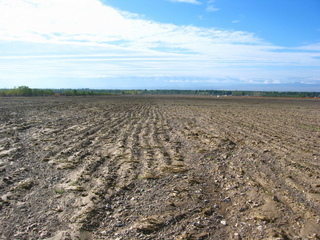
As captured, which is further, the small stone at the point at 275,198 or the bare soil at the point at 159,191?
the small stone at the point at 275,198

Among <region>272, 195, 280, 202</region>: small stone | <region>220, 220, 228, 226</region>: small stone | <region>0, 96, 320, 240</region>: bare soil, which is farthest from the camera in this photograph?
<region>272, 195, 280, 202</region>: small stone

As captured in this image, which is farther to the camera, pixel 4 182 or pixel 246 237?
pixel 4 182

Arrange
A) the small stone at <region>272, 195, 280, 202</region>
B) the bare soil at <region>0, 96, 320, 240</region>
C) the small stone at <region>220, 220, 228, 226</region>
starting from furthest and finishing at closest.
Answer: the small stone at <region>272, 195, 280, 202</region>, the small stone at <region>220, 220, 228, 226</region>, the bare soil at <region>0, 96, 320, 240</region>

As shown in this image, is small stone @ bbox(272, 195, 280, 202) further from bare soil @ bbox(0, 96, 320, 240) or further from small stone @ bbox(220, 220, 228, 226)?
small stone @ bbox(220, 220, 228, 226)

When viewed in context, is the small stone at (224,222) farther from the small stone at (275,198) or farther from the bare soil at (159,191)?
the small stone at (275,198)

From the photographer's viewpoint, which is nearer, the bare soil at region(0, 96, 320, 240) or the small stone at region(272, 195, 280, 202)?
the bare soil at region(0, 96, 320, 240)

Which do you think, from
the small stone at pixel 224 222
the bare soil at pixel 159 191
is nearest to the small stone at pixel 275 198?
the bare soil at pixel 159 191

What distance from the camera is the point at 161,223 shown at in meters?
3.78

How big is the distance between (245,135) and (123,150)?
5071 millimetres

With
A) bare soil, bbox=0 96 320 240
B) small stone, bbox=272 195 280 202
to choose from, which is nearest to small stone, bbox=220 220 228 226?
bare soil, bbox=0 96 320 240

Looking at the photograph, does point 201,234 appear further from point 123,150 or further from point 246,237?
point 123,150

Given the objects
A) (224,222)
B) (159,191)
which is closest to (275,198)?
(224,222)

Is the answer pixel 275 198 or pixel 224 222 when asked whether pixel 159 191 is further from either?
pixel 275 198

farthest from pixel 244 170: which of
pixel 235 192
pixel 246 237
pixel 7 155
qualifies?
pixel 7 155
